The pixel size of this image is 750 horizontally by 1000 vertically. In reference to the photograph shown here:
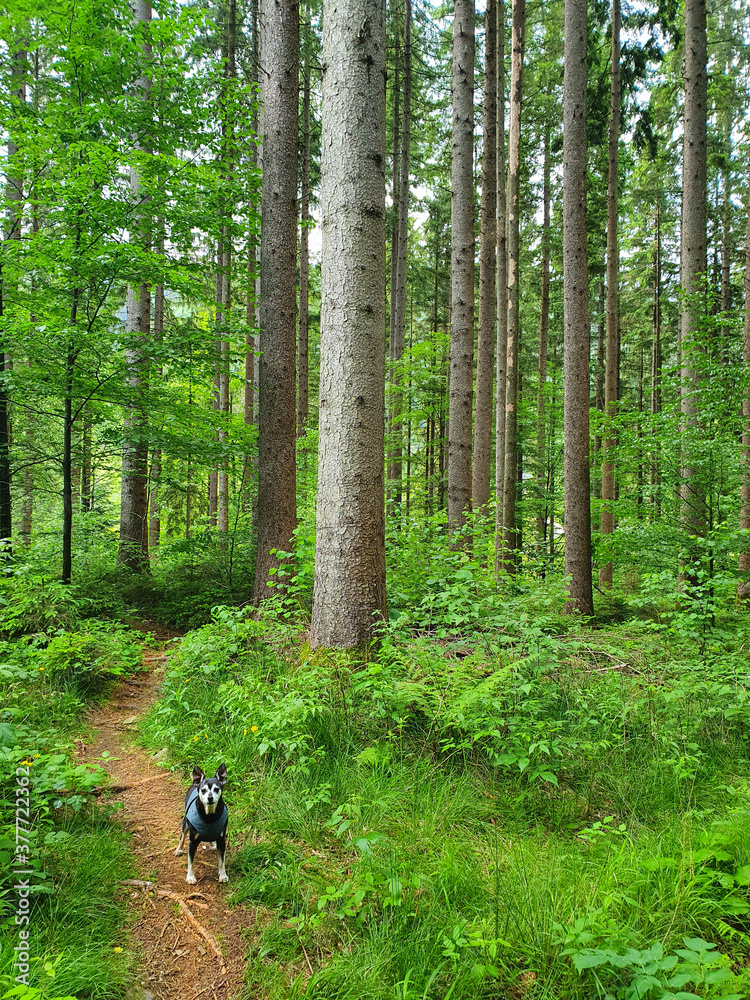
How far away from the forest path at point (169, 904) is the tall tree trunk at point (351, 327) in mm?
1572

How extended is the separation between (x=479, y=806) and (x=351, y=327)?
3.54 meters

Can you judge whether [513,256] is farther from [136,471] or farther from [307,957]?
[307,957]

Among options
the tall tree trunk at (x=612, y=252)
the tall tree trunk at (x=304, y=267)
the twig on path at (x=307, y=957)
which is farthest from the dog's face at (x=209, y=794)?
the tall tree trunk at (x=304, y=267)

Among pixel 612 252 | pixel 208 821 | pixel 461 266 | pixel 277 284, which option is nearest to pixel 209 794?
pixel 208 821

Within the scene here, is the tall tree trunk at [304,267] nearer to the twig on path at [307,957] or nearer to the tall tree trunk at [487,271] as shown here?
the tall tree trunk at [487,271]

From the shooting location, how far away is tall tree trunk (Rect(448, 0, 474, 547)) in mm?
8555

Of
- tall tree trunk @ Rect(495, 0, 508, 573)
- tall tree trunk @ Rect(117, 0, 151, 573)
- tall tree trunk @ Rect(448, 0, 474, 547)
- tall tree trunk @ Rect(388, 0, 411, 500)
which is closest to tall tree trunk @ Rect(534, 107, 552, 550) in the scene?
tall tree trunk @ Rect(495, 0, 508, 573)

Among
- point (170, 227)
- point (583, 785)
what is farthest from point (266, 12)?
point (583, 785)

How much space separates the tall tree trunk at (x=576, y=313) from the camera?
8.13 m

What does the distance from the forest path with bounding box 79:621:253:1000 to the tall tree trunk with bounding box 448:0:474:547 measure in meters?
5.87

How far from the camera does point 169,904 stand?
251 centimetres

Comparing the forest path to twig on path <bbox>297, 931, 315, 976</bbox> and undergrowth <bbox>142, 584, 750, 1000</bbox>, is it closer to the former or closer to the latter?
undergrowth <bbox>142, 584, 750, 1000</bbox>

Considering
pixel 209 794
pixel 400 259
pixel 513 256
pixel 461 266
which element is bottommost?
pixel 209 794

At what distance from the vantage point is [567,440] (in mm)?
8516
